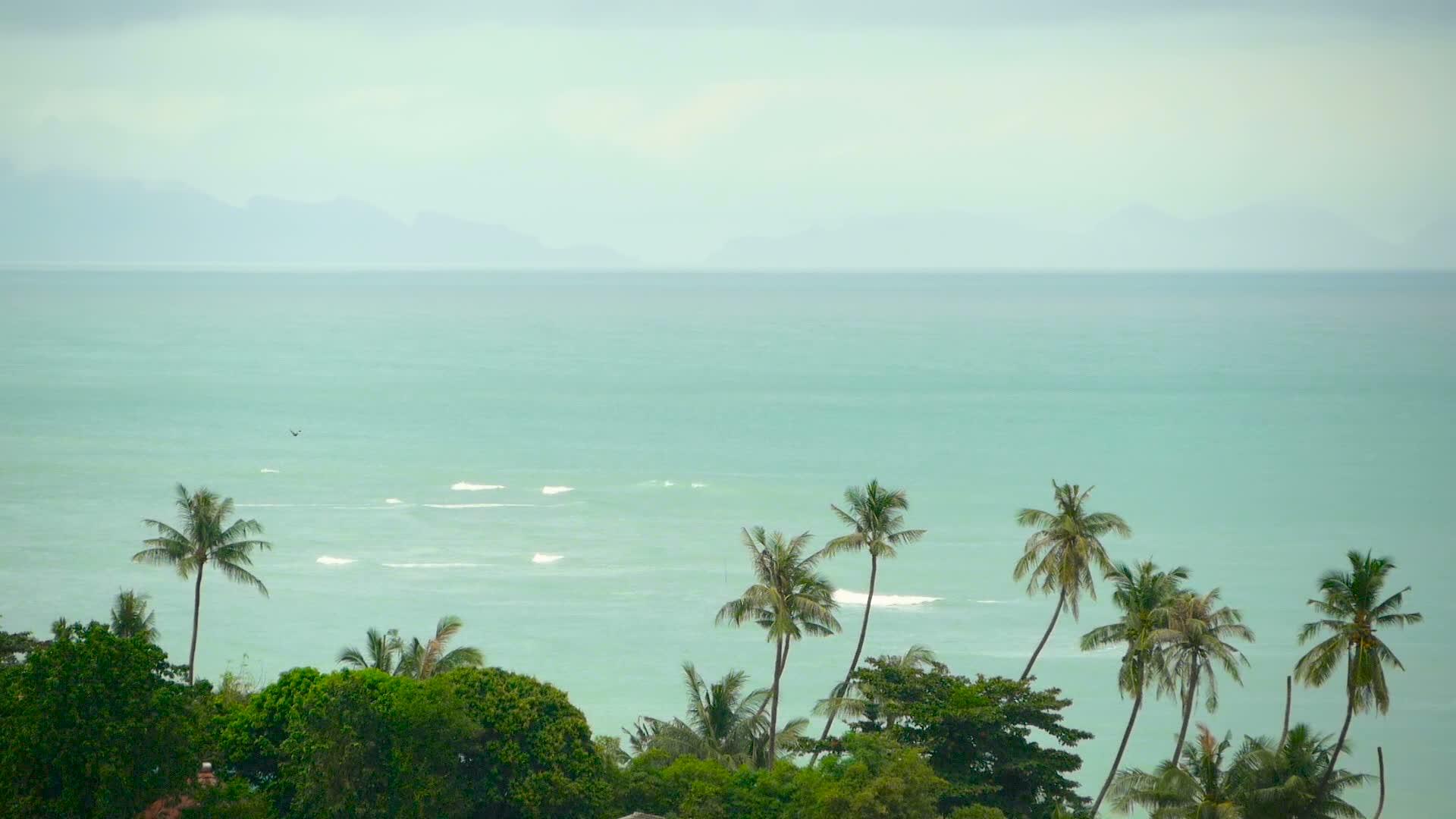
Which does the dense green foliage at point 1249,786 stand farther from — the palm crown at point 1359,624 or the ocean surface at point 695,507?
the ocean surface at point 695,507

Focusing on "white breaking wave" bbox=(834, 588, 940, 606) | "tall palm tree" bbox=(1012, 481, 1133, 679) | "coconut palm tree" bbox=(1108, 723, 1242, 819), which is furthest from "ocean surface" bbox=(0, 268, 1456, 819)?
"coconut palm tree" bbox=(1108, 723, 1242, 819)

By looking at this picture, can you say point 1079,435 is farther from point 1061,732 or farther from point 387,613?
point 1061,732

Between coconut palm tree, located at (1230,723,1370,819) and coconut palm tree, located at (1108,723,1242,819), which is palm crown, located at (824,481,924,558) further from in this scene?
coconut palm tree, located at (1108,723,1242,819)

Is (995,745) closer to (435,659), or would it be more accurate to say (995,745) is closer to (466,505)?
(435,659)

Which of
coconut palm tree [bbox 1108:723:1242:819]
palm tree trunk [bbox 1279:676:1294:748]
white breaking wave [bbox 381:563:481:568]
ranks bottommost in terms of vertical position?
coconut palm tree [bbox 1108:723:1242:819]

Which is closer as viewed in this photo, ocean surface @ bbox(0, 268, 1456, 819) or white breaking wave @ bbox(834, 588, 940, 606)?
ocean surface @ bbox(0, 268, 1456, 819)

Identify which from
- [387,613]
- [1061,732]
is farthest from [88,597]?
Result: [1061,732]
